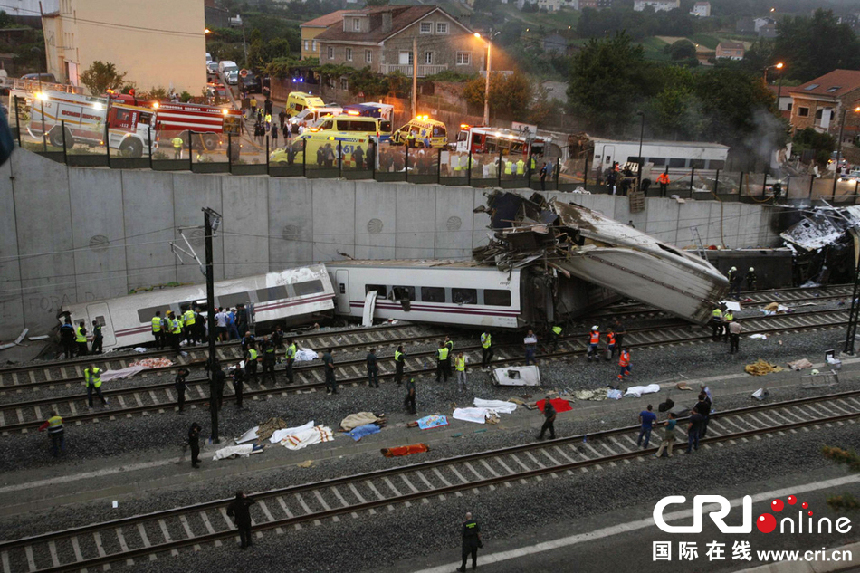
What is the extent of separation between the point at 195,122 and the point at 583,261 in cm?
1610

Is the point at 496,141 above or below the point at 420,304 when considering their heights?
above

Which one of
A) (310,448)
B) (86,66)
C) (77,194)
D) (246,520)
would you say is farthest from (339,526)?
(86,66)

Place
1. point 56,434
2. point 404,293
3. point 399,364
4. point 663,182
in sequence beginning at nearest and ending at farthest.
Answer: point 56,434
point 399,364
point 404,293
point 663,182

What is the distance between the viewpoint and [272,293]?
27203 millimetres

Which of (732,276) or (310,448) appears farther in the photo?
(732,276)

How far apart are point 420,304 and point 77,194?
41.9 feet

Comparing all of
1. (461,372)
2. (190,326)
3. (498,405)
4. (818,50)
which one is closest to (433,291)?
(461,372)

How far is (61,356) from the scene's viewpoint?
25.2 m

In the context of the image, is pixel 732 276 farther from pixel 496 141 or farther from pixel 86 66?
pixel 86 66

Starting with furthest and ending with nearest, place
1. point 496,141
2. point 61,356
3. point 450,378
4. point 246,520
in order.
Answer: point 496,141 → point 61,356 → point 450,378 → point 246,520

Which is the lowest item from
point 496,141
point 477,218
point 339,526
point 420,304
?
point 339,526

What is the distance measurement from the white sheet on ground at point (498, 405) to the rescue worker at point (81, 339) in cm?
1248

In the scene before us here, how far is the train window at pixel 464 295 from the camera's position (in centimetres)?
2556

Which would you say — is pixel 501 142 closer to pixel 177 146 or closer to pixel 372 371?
pixel 177 146
